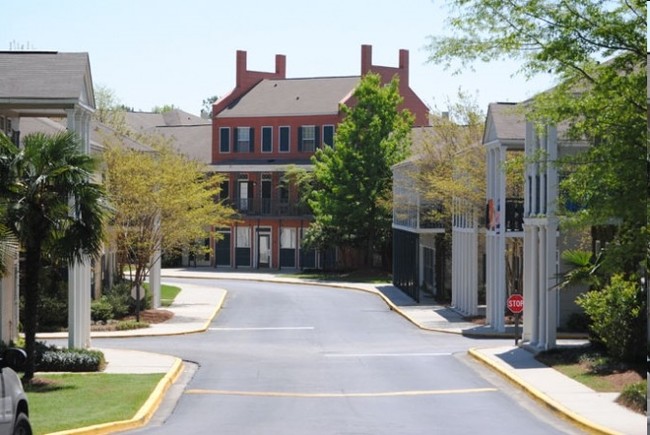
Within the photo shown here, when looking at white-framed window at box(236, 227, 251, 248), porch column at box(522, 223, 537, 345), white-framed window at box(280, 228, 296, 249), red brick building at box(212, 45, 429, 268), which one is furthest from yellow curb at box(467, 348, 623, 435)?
white-framed window at box(236, 227, 251, 248)

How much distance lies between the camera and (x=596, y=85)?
720 inches

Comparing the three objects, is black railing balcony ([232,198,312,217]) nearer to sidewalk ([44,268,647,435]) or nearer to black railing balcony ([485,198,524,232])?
sidewalk ([44,268,647,435])

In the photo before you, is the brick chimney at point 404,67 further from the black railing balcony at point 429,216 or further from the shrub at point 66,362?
the shrub at point 66,362

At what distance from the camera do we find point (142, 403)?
21.7 metres

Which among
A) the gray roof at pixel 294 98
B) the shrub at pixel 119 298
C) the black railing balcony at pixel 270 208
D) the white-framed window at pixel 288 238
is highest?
the gray roof at pixel 294 98

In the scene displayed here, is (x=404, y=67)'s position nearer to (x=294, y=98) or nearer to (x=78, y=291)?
(x=294, y=98)

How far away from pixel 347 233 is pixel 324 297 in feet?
42.8

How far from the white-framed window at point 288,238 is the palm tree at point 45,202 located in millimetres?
53216

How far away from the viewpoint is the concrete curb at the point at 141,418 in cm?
1820

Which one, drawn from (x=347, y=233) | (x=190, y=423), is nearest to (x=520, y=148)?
(x=190, y=423)

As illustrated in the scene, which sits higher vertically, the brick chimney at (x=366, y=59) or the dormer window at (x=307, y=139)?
the brick chimney at (x=366, y=59)

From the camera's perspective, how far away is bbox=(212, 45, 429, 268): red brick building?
257ft

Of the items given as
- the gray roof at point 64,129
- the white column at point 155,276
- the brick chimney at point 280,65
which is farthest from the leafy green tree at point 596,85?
the brick chimney at point 280,65

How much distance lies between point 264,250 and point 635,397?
59501 millimetres
